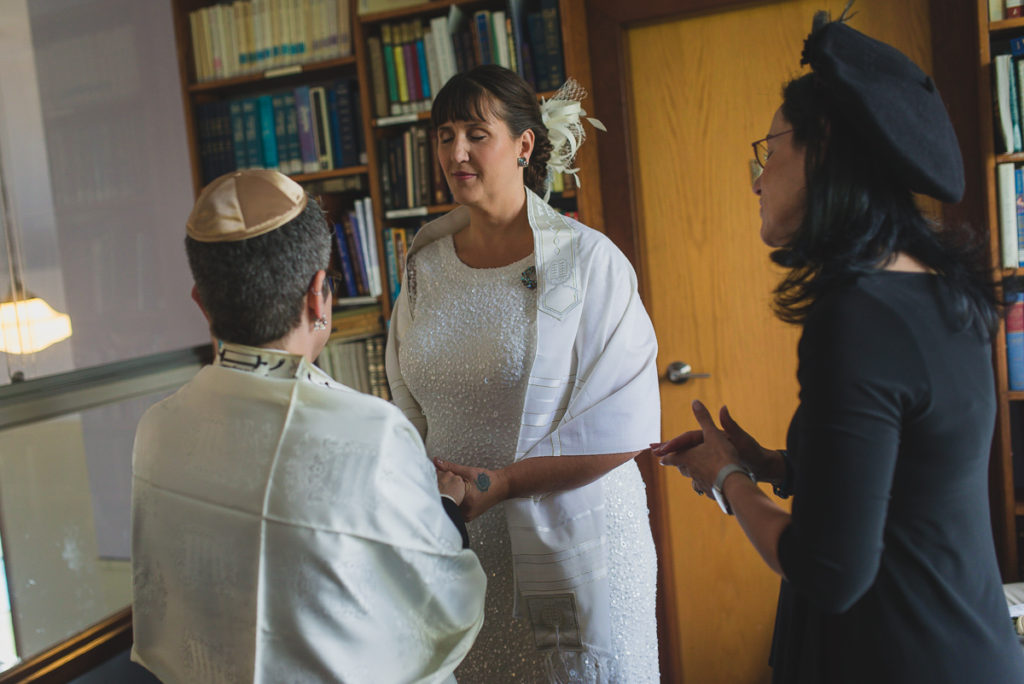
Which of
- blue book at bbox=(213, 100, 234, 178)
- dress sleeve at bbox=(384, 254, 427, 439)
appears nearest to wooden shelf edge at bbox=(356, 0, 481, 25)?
blue book at bbox=(213, 100, 234, 178)

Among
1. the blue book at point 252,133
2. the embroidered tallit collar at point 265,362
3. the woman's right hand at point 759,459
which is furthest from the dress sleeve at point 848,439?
the blue book at point 252,133

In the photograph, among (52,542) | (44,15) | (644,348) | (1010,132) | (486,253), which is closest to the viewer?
(644,348)

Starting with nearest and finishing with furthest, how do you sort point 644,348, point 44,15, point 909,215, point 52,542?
point 909,215 → point 644,348 → point 52,542 → point 44,15

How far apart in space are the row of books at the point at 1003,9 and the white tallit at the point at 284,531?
2139 mm

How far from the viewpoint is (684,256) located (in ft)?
8.86

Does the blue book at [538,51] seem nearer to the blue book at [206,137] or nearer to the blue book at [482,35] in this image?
the blue book at [482,35]

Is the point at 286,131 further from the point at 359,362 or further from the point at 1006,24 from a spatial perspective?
the point at 1006,24

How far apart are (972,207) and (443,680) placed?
6.75ft

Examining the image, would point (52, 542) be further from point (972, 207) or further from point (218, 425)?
point (972, 207)

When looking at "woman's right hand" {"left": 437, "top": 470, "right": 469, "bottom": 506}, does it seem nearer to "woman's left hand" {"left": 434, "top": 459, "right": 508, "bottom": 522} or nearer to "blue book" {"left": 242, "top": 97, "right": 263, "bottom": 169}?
"woman's left hand" {"left": 434, "top": 459, "right": 508, "bottom": 522}

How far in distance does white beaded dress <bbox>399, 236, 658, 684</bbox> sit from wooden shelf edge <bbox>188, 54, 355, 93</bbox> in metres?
1.43

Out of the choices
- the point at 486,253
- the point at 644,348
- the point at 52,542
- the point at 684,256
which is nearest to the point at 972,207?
the point at 684,256

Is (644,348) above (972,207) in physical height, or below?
below

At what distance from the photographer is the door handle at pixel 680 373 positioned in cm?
272
